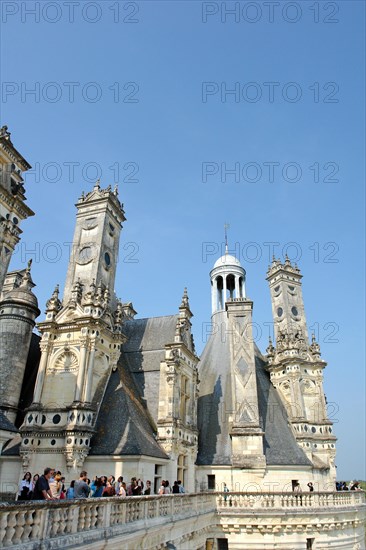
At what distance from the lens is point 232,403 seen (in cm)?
3403

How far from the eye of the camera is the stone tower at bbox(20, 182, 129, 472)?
2314 centimetres

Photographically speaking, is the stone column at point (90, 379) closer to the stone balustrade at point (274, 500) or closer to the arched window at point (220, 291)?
the stone balustrade at point (274, 500)

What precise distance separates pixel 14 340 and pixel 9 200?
1084cm

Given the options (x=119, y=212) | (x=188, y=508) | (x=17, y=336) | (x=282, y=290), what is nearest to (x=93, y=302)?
(x=17, y=336)

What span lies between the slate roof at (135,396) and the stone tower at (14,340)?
Answer: 19.0ft

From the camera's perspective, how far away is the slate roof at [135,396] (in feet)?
76.0

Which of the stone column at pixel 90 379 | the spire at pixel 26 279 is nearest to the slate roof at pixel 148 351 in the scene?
the stone column at pixel 90 379

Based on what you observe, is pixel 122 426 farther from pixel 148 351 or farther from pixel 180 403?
pixel 148 351

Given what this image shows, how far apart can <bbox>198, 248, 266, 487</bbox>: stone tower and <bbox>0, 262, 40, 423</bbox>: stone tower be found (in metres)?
15.2

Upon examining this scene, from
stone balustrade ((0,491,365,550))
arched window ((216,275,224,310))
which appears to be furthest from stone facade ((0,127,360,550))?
arched window ((216,275,224,310))

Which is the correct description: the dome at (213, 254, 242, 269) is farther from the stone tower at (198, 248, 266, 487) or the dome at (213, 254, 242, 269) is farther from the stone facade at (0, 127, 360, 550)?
the stone facade at (0, 127, 360, 550)

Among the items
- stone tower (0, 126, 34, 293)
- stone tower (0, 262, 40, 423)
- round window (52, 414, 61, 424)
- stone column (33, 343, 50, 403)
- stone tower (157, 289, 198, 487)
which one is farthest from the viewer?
stone tower (157, 289, 198, 487)

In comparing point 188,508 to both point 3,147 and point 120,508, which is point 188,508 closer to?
point 120,508

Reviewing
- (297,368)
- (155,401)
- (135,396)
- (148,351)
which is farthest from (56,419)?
(297,368)
